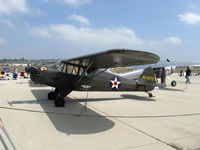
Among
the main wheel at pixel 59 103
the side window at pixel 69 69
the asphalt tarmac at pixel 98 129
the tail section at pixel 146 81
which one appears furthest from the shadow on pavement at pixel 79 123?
the tail section at pixel 146 81

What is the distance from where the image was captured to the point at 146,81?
10.2 m

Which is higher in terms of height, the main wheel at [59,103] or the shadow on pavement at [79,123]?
the main wheel at [59,103]

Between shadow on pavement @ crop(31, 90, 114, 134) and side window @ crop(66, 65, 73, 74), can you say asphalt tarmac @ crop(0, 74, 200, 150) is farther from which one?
side window @ crop(66, 65, 73, 74)

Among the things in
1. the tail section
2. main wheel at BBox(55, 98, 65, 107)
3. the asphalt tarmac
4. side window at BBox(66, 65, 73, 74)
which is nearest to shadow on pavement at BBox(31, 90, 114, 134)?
the asphalt tarmac

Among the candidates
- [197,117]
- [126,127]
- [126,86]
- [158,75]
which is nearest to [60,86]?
[126,86]

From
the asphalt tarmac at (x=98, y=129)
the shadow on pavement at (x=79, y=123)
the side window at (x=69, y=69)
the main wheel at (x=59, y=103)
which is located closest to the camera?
the asphalt tarmac at (x=98, y=129)

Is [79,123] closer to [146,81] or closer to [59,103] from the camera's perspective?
[59,103]

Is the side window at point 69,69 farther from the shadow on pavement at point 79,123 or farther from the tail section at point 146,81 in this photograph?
the tail section at point 146,81

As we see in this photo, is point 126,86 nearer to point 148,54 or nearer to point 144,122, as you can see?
point 144,122

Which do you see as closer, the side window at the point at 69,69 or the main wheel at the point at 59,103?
the main wheel at the point at 59,103

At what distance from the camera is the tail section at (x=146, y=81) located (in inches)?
394

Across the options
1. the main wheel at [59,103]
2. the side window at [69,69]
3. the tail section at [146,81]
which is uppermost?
the side window at [69,69]

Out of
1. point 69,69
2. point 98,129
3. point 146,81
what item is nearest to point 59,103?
point 69,69

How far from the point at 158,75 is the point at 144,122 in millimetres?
12728
